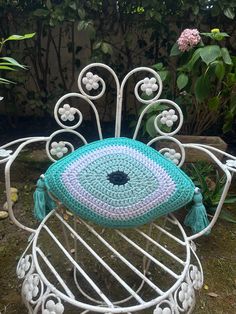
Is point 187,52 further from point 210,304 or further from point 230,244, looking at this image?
point 210,304

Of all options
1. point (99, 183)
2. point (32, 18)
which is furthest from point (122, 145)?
point (32, 18)

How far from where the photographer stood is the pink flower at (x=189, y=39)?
203 cm

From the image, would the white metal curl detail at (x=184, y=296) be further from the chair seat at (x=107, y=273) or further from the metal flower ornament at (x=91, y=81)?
the metal flower ornament at (x=91, y=81)

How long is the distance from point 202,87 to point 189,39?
0.27 metres

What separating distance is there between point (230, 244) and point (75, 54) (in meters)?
Result: 1.76

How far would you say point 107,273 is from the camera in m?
1.71

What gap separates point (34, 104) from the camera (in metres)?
2.81

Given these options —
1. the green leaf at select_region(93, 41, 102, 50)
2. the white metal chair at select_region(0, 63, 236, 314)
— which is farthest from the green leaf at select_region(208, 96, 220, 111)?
the green leaf at select_region(93, 41, 102, 50)

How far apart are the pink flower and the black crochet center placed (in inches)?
42.2

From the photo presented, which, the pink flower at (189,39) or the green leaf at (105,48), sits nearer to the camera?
the pink flower at (189,39)

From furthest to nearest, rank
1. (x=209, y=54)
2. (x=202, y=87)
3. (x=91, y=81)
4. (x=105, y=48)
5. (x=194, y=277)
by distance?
(x=105, y=48) < (x=202, y=87) < (x=209, y=54) < (x=91, y=81) < (x=194, y=277)

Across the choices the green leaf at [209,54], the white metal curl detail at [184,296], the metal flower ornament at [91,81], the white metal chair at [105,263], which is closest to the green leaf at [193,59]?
the green leaf at [209,54]

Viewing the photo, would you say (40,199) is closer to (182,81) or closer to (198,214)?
(198,214)

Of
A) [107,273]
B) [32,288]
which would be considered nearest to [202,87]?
[107,273]
